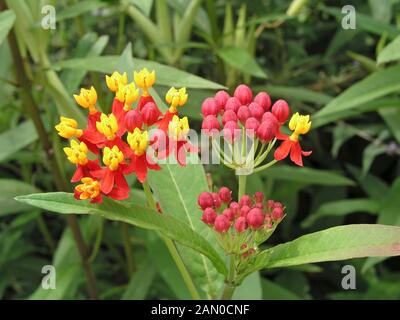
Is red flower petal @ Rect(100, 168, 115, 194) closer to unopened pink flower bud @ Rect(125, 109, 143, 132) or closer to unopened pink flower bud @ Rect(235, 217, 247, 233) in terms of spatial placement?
unopened pink flower bud @ Rect(125, 109, 143, 132)

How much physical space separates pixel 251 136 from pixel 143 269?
1.02 m


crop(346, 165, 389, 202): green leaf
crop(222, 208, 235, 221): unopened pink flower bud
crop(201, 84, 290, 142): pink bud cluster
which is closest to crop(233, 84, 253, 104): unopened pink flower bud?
crop(201, 84, 290, 142): pink bud cluster

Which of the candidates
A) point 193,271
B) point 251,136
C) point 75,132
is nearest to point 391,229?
point 251,136

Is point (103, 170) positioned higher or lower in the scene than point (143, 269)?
lower

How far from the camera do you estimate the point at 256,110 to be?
46.8 inches

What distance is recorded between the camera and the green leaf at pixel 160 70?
61.0 inches

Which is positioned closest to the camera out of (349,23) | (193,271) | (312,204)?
(193,271)

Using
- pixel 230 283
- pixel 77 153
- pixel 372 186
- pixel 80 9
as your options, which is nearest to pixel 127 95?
pixel 77 153

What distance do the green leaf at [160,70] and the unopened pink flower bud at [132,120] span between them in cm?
27

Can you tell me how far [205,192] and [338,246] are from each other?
0.25m

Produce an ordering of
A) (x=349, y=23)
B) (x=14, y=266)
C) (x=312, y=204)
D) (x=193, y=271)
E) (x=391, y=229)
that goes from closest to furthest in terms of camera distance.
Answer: (x=391, y=229)
(x=193, y=271)
(x=349, y=23)
(x=14, y=266)
(x=312, y=204)

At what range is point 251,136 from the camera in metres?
1.16

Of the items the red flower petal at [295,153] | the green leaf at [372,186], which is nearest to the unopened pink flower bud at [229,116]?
the red flower petal at [295,153]

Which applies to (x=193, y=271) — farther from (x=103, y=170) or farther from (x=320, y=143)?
(x=320, y=143)
